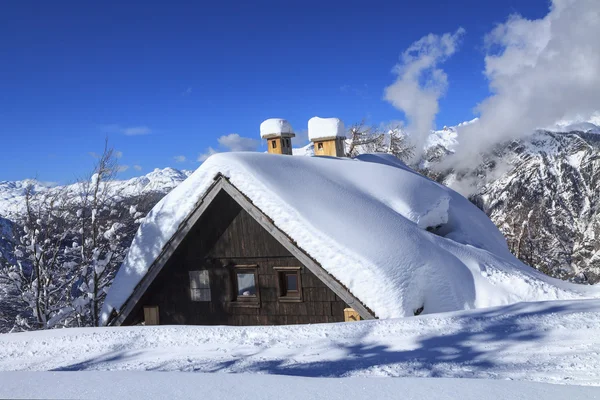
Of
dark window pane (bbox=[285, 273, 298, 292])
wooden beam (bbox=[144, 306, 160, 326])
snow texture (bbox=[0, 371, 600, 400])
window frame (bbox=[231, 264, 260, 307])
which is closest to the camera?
snow texture (bbox=[0, 371, 600, 400])

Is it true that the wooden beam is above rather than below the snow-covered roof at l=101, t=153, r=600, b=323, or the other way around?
below

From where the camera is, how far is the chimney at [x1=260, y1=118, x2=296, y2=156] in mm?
12641

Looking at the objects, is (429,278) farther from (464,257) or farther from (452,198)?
(452,198)

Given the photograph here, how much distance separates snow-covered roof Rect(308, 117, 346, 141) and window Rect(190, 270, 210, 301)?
690 centimetres

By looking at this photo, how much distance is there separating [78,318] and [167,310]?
5.98 metres

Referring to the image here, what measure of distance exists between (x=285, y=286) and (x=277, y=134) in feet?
17.8

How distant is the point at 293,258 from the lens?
8.22 metres

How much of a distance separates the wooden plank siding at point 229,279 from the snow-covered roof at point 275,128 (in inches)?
177

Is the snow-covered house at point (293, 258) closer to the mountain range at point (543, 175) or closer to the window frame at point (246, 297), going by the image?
the window frame at point (246, 297)

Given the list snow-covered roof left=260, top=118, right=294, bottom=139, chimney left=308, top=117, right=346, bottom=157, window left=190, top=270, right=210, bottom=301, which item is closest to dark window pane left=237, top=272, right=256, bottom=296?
window left=190, top=270, right=210, bottom=301

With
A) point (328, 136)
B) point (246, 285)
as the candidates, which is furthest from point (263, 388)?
point (328, 136)

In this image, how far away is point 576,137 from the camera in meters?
173

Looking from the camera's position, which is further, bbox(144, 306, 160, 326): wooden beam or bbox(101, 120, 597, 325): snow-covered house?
bbox(144, 306, 160, 326): wooden beam

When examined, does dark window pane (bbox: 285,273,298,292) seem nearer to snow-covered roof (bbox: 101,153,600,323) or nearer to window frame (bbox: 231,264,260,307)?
window frame (bbox: 231,264,260,307)
